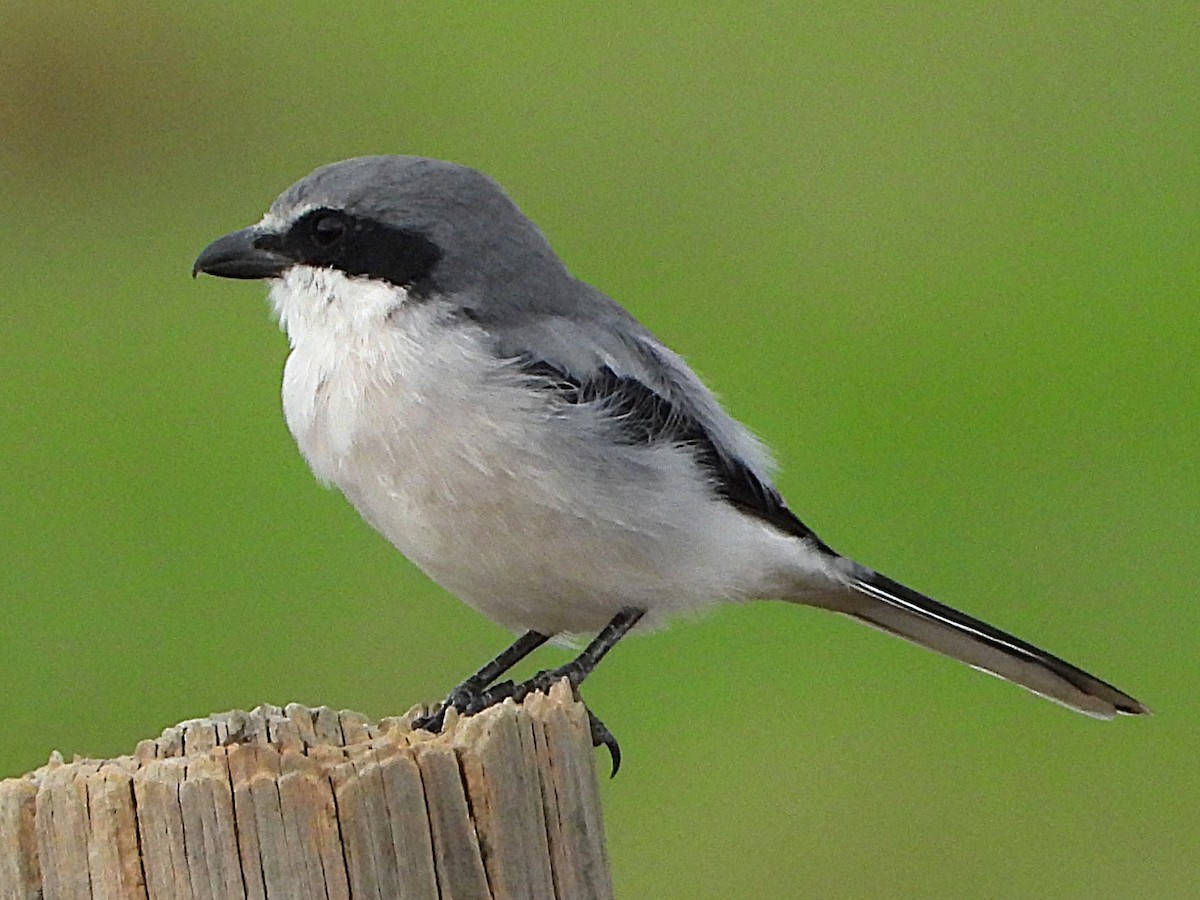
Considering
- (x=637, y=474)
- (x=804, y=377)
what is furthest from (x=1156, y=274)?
(x=637, y=474)

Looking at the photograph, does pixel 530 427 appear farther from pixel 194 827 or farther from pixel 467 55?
pixel 467 55

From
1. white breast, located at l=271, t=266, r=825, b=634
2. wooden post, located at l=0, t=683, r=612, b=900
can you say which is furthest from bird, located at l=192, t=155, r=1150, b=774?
wooden post, located at l=0, t=683, r=612, b=900

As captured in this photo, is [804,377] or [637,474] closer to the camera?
[637,474]

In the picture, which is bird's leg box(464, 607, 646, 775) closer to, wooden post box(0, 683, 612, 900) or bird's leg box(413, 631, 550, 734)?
bird's leg box(413, 631, 550, 734)

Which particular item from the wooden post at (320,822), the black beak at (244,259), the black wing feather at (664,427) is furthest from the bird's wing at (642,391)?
the wooden post at (320,822)

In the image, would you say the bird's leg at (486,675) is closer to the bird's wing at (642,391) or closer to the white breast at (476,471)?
the white breast at (476,471)

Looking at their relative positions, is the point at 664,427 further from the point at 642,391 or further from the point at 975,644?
the point at 975,644

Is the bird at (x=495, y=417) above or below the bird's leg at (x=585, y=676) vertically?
above
